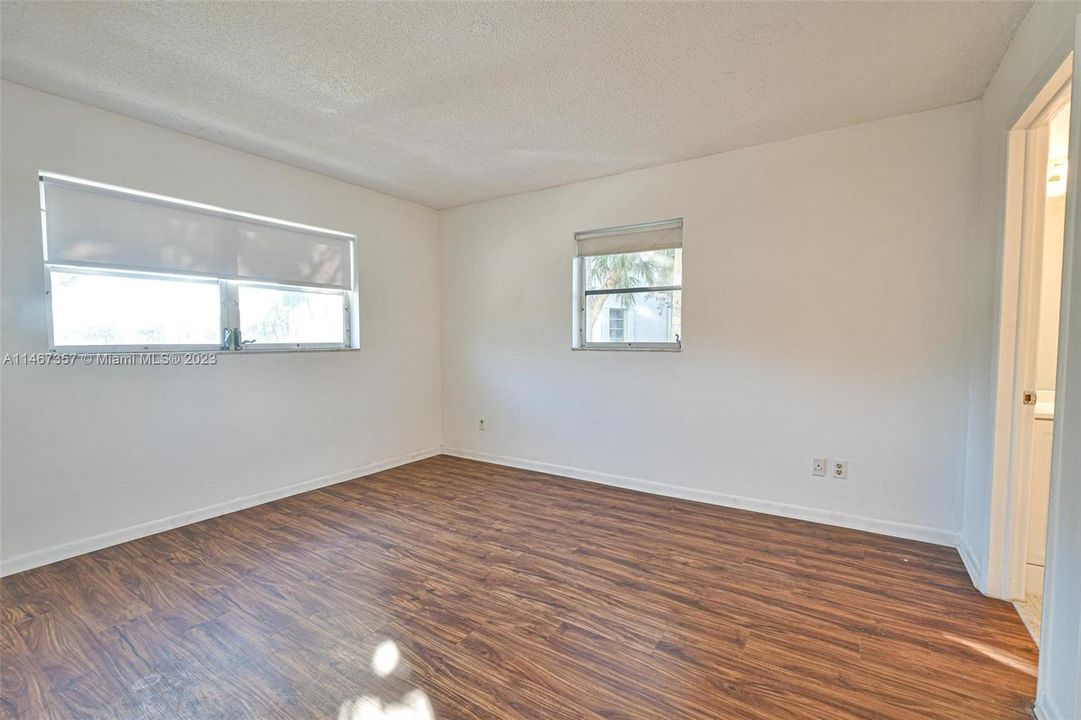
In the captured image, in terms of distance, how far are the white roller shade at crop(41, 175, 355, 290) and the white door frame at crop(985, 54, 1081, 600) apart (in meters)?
4.46

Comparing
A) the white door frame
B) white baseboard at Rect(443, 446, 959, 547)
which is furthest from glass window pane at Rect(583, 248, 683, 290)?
the white door frame

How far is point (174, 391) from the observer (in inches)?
123

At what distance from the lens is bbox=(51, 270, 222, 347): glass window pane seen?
107 inches

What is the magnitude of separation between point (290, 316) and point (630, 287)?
9.42 ft

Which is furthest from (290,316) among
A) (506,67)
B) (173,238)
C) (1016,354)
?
(1016,354)

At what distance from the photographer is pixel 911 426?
9.45ft

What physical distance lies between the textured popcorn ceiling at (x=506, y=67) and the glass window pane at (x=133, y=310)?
1035 mm

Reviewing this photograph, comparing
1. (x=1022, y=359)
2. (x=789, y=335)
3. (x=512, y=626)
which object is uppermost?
(x=789, y=335)

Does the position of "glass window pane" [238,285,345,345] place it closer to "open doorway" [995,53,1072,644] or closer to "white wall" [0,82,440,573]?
"white wall" [0,82,440,573]

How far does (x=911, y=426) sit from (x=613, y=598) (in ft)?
7.19

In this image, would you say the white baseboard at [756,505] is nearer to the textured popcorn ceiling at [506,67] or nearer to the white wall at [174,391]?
the white wall at [174,391]

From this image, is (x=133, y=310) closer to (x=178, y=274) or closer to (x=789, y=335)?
(x=178, y=274)

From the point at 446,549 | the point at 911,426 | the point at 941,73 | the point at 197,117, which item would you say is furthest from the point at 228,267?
the point at 911,426

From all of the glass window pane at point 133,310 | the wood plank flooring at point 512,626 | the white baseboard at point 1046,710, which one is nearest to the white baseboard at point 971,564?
the wood plank flooring at point 512,626
